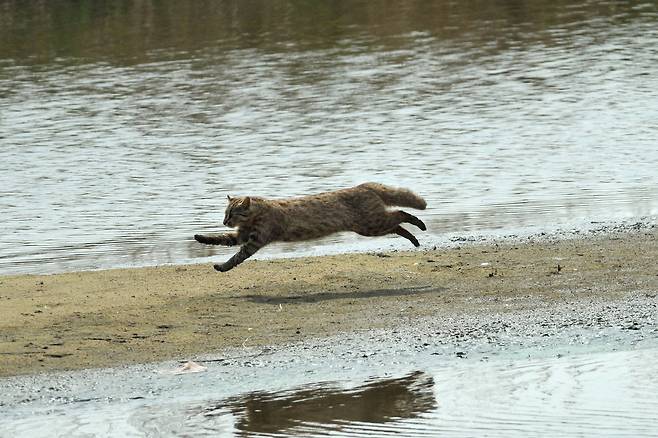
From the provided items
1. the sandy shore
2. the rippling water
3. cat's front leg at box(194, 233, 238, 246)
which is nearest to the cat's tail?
the sandy shore

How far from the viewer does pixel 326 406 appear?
27.1ft

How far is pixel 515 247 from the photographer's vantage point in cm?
1212

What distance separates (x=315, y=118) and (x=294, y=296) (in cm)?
1013

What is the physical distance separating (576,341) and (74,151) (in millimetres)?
10708

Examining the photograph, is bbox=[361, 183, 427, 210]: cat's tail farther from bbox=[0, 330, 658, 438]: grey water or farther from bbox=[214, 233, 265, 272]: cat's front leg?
bbox=[0, 330, 658, 438]: grey water

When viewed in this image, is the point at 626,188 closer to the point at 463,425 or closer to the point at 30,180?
the point at 30,180

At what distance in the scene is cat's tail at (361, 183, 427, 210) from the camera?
40.1 feet

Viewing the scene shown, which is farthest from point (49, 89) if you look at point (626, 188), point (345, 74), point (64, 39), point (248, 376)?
point (248, 376)

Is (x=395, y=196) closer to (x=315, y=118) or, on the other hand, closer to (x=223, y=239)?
(x=223, y=239)

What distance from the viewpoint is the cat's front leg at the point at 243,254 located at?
37.6 ft

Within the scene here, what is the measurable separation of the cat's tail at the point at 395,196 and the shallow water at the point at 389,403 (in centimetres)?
322

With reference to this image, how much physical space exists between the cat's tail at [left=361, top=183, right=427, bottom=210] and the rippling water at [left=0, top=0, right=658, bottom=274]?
2.14 feet

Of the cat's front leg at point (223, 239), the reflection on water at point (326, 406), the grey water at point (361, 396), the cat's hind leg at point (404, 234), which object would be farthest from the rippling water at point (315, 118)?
the reflection on water at point (326, 406)

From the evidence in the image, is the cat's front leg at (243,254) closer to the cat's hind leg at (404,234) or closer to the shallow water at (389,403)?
the cat's hind leg at (404,234)
